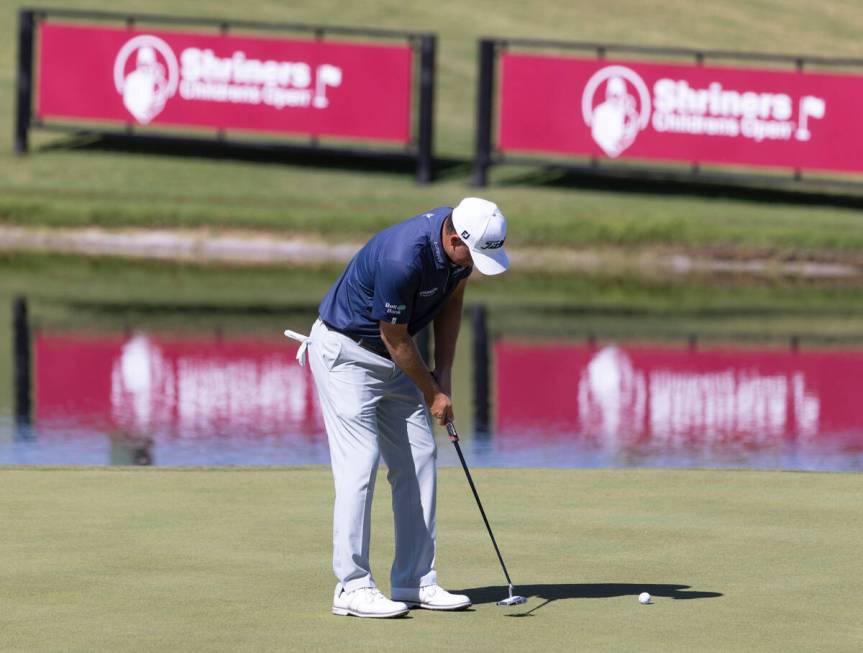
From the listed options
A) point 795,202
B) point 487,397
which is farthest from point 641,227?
point 487,397

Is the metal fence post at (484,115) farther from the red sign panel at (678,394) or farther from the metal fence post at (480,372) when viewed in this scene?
the red sign panel at (678,394)

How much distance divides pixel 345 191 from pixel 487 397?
12463 mm

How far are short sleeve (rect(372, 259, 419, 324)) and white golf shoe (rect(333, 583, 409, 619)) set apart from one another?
1079 mm

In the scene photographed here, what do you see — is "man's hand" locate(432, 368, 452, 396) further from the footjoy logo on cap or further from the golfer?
the footjoy logo on cap

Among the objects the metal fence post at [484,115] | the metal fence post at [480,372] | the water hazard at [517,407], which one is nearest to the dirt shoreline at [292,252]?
the metal fence post at [484,115]

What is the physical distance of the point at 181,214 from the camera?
2586cm

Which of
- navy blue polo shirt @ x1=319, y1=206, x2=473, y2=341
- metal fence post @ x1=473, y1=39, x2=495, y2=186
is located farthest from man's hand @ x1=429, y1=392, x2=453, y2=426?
metal fence post @ x1=473, y1=39, x2=495, y2=186

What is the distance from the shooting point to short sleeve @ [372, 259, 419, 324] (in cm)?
727

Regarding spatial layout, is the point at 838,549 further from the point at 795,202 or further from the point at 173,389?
the point at 795,202

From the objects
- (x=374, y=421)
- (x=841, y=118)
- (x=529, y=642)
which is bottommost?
(x=529, y=642)

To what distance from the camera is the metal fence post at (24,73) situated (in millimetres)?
29094

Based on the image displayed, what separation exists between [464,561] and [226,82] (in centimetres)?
2051

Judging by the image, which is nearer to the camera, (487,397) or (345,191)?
(487,397)

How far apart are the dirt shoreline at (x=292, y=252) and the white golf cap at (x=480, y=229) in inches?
681
